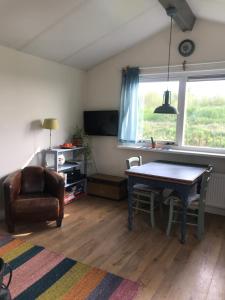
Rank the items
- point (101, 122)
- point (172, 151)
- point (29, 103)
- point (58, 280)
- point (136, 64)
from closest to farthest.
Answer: point (58, 280) < point (29, 103) < point (172, 151) < point (136, 64) < point (101, 122)

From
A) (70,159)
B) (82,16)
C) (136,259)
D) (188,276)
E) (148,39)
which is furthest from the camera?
(70,159)

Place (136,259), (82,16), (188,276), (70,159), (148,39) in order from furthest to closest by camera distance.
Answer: (70,159) → (148,39) → (82,16) → (136,259) → (188,276)

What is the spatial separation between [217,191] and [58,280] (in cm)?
265

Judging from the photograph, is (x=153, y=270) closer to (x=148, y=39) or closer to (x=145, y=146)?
(x=145, y=146)

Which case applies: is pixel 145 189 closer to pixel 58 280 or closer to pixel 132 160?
pixel 132 160

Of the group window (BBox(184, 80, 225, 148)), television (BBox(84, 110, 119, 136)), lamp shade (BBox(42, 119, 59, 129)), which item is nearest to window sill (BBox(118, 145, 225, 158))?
window (BBox(184, 80, 225, 148))

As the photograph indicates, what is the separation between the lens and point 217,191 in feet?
12.5

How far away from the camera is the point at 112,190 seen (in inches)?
174

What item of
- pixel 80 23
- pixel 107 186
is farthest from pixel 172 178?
pixel 80 23

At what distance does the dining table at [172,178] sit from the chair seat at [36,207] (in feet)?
A: 3.27

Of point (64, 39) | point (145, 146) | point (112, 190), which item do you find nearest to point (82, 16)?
point (64, 39)

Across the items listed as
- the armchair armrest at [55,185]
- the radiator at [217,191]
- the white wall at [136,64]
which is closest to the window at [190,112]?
the white wall at [136,64]

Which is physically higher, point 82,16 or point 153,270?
point 82,16

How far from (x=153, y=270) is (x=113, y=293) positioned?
0.52 meters
